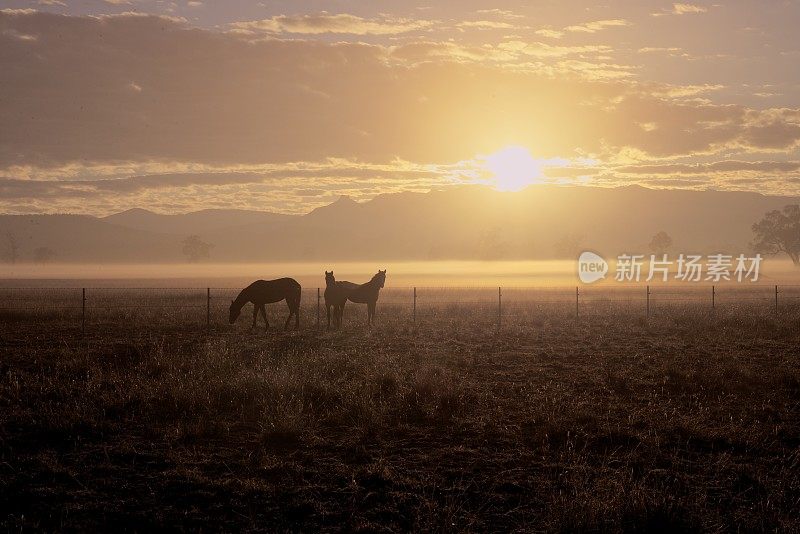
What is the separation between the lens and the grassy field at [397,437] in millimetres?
7578

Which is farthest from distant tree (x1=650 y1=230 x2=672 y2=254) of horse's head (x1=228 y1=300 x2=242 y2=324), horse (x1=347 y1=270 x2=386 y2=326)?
horse's head (x1=228 y1=300 x2=242 y2=324)

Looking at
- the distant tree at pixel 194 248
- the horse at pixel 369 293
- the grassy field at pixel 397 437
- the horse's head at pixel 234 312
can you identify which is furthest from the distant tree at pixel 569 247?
the grassy field at pixel 397 437

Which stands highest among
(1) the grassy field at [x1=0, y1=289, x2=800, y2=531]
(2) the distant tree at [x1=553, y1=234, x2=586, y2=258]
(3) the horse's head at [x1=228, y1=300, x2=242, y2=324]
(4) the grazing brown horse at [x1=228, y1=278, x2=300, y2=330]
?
(2) the distant tree at [x1=553, y1=234, x2=586, y2=258]

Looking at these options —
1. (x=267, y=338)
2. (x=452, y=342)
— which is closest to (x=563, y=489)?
(x=452, y=342)

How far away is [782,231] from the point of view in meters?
123

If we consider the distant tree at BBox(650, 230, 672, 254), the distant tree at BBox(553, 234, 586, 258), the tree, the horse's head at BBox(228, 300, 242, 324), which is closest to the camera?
the horse's head at BBox(228, 300, 242, 324)

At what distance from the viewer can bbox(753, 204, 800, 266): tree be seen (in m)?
123

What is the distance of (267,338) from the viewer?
73.3 feet

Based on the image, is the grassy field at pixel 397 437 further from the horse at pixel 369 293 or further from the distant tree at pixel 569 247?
the distant tree at pixel 569 247

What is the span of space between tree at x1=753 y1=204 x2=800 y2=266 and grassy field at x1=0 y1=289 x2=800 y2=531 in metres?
119

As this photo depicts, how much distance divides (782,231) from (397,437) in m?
133

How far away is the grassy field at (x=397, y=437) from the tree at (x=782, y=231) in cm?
11941

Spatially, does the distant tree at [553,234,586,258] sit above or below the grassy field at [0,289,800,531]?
above

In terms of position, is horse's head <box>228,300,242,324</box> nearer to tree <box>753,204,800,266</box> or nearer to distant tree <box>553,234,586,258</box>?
tree <box>753,204,800,266</box>
